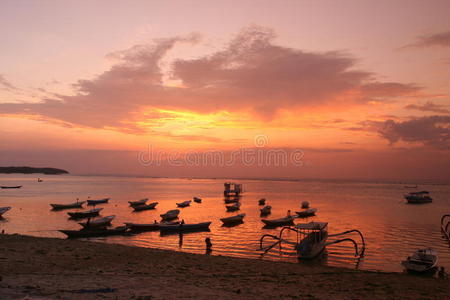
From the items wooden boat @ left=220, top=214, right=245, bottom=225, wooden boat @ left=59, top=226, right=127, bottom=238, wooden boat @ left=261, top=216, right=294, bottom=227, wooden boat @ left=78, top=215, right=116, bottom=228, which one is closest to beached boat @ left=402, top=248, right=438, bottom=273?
wooden boat @ left=261, top=216, right=294, bottom=227

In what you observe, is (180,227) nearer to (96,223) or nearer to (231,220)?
(231,220)

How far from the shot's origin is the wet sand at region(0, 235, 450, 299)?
12438 millimetres

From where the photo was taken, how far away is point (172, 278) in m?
15.6

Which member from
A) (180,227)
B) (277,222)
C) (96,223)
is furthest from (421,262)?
(96,223)

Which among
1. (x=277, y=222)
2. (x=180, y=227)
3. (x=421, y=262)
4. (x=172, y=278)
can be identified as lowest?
(x=277, y=222)

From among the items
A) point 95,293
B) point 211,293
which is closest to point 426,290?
point 211,293

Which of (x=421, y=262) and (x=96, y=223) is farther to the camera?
(x=96, y=223)

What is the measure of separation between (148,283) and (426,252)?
1978cm

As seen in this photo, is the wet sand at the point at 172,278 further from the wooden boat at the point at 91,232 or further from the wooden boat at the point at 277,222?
the wooden boat at the point at 277,222

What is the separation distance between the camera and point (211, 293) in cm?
1298

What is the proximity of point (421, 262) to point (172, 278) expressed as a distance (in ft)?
53.7

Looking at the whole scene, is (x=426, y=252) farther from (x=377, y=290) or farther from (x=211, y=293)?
(x=211, y=293)

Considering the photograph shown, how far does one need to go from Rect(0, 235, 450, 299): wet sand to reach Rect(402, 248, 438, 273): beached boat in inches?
54.5

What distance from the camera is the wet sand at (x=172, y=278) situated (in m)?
12.4
